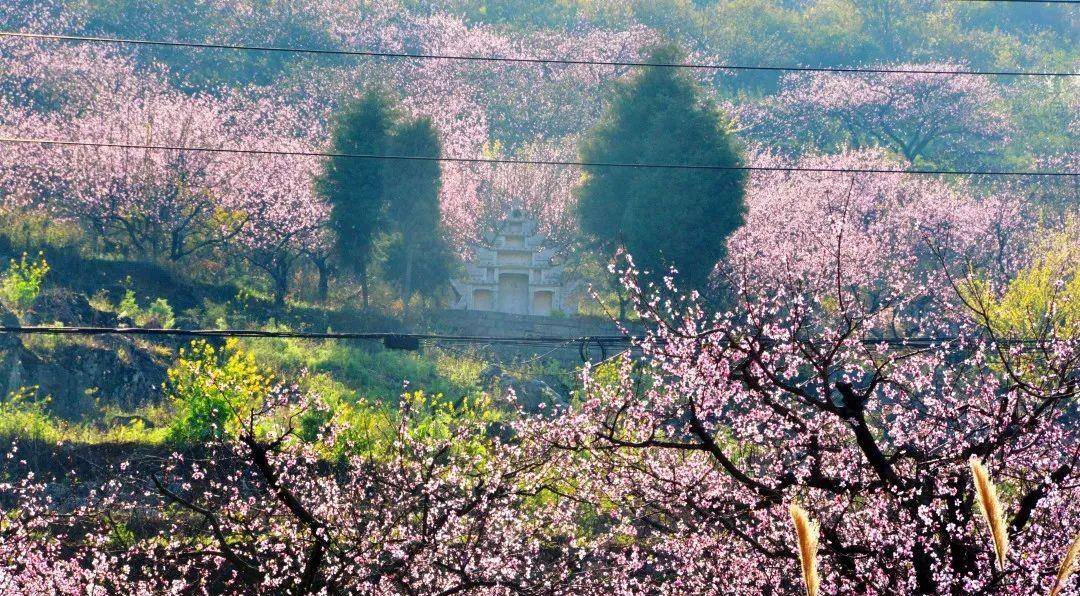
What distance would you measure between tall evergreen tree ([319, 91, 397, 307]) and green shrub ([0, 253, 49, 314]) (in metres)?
8.39

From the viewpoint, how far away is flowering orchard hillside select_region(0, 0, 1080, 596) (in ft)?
30.0

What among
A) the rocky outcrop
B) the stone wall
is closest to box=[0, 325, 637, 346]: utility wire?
the rocky outcrop

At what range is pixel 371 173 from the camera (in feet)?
103

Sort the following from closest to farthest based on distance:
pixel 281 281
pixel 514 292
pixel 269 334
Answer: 1. pixel 269 334
2. pixel 281 281
3. pixel 514 292

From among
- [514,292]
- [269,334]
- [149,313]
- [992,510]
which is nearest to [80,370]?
[149,313]

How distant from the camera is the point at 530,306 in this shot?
36594 millimetres

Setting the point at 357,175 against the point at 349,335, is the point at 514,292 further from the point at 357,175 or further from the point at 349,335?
the point at 349,335

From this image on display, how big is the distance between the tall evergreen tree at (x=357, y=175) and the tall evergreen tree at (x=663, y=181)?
6.19 meters

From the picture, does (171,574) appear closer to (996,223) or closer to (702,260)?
(702,260)

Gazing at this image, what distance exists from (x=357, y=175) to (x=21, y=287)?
9967mm

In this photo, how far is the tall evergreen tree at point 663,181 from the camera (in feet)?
96.9

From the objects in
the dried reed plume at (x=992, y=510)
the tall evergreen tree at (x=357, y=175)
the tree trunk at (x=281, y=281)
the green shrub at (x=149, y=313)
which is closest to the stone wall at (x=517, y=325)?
the tall evergreen tree at (x=357, y=175)

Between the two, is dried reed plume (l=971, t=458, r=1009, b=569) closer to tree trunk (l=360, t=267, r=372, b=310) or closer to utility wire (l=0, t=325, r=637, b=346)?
utility wire (l=0, t=325, r=637, b=346)

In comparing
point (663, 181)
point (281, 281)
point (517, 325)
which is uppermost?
point (663, 181)
